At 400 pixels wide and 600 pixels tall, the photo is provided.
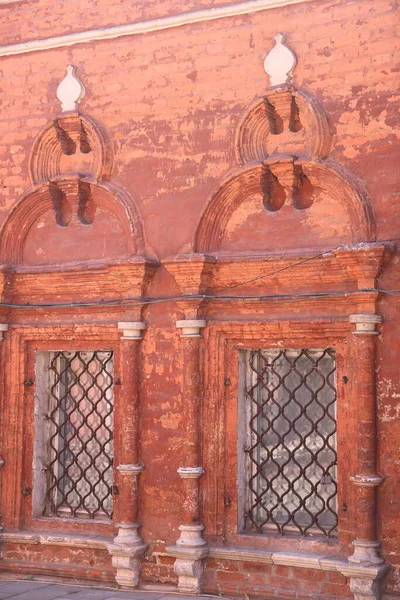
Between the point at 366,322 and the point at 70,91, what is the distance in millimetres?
3794

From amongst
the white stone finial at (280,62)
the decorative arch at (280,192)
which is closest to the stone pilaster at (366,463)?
the decorative arch at (280,192)

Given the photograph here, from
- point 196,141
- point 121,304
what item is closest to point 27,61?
point 196,141

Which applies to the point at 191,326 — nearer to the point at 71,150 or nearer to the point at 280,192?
the point at 280,192

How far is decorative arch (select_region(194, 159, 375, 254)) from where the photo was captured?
25.0 ft

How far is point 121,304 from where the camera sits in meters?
8.64

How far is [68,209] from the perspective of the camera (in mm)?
9258

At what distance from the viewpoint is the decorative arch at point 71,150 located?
8.89 meters

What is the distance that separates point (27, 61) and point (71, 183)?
4.65 feet

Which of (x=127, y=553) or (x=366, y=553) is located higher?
(x=366, y=553)

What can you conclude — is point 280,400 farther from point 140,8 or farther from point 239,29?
point 140,8

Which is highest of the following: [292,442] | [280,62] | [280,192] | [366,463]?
[280,62]

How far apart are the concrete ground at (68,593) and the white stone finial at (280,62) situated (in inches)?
179

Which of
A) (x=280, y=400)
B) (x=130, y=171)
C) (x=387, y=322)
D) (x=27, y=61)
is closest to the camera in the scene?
(x=387, y=322)

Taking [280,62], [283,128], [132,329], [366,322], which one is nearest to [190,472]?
[132,329]
